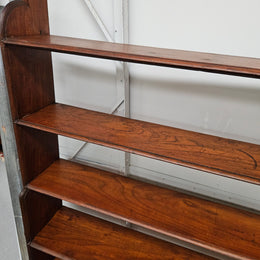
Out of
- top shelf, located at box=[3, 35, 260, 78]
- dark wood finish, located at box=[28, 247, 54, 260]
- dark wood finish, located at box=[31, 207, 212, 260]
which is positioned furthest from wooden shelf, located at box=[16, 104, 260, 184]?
dark wood finish, located at box=[28, 247, 54, 260]

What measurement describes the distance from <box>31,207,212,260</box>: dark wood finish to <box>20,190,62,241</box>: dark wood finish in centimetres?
5

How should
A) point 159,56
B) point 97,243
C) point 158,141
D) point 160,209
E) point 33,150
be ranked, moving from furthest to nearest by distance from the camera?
point 97,243 < point 33,150 < point 160,209 < point 158,141 < point 159,56

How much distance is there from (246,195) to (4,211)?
6.40ft

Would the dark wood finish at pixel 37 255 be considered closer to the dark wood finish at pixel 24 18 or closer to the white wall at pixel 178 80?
the white wall at pixel 178 80

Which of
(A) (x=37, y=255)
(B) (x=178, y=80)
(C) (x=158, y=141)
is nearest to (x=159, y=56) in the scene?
(C) (x=158, y=141)

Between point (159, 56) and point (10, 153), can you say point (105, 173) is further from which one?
point (159, 56)

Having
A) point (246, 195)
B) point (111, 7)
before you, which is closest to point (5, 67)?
point (111, 7)

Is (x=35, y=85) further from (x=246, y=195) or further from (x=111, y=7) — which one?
(x=246, y=195)

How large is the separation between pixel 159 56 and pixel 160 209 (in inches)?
29.1

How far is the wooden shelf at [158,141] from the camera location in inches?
43.6

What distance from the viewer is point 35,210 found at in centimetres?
160

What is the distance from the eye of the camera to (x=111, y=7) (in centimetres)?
169

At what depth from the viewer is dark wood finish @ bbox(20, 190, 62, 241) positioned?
1.51 meters

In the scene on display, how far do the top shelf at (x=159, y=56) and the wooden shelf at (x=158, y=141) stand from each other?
35 cm
